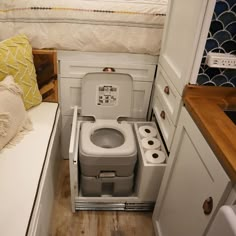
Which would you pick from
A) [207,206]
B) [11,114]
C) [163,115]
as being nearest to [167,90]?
[163,115]

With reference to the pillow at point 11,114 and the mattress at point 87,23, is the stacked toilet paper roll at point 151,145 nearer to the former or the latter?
the mattress at point 87,23

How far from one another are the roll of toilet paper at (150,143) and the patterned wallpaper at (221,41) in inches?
22.3

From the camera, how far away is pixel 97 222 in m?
1.57

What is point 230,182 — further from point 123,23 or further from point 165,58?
point 123,23

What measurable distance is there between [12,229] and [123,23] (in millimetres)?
1280

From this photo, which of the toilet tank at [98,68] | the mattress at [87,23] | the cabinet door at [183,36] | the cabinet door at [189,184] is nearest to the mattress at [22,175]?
the toilet tank at [98,68]

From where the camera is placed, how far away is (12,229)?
0.89m

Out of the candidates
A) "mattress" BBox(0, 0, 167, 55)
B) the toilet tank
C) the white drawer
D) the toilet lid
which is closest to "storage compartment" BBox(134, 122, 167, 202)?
the white drawer

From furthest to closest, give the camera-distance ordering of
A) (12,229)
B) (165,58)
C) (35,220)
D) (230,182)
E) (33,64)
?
(33,64), (165,58), (35,220), (12,229), (230,182)

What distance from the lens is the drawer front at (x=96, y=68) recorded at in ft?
5.38

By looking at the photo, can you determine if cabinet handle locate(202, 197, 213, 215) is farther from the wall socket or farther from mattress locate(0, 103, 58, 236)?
mattress locate(0, 103, 58, 236)

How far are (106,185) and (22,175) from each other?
2.20 feet

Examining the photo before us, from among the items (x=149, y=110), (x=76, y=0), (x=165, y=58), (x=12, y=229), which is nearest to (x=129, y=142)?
(x=149, y=110)

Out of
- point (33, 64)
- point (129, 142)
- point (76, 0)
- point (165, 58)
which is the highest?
point (76, 0)
